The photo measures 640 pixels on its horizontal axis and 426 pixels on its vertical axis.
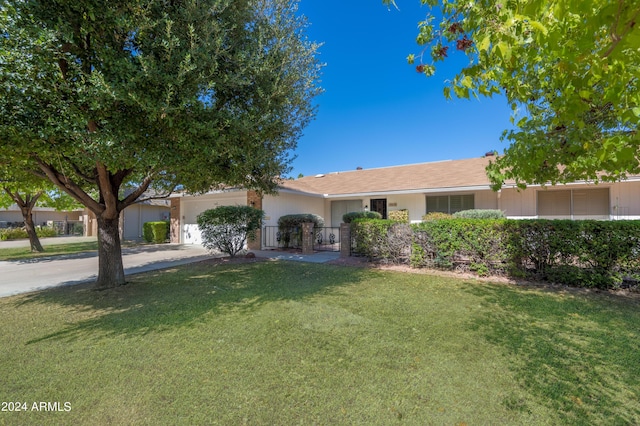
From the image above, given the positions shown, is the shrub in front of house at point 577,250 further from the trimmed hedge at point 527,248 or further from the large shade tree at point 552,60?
the large shade tree at point 552,60

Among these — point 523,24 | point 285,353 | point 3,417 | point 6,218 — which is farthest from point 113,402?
point 6,218

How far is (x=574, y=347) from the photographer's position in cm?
369

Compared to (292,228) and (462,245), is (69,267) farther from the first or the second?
(462,245)

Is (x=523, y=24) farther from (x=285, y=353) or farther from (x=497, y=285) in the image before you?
(x=497, y=285)

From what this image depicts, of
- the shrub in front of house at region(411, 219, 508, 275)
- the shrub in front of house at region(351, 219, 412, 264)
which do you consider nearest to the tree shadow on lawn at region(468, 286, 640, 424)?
the shrub in front of house at region(411, 219, 508, 275)

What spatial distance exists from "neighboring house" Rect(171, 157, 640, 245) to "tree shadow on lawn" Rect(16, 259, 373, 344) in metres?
4.76

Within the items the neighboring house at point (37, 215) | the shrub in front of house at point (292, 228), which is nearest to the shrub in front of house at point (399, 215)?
the shrub in front of house at point (292, 228)

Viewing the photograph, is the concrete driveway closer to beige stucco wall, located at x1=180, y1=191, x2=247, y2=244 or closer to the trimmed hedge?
beige stucco wall, located at x1=180, y1=191, x2=247, y2=244

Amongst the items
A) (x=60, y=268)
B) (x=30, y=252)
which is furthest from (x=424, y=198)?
(x=30, y=252)

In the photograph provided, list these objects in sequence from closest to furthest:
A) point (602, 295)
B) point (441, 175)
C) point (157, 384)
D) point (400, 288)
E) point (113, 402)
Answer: point (113, 402), point (157, 384), point (602, 295), point (400, 288), point (441, 175)

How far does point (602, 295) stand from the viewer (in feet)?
19.4

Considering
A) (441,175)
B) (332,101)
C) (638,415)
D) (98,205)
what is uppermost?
(332,101)

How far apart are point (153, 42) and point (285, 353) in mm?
5590

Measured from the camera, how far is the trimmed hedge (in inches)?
239
